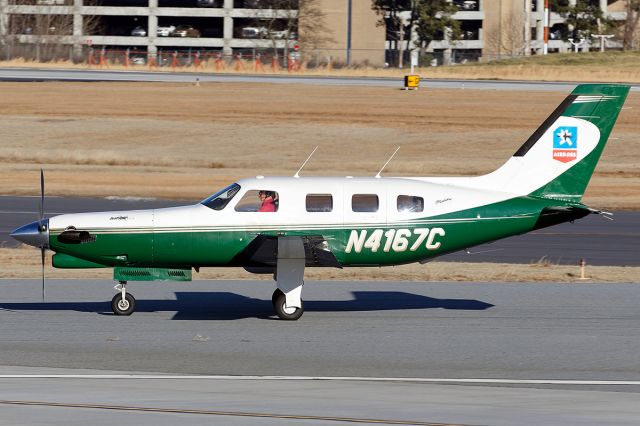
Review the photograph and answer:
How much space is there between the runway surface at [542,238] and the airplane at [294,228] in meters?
7.40

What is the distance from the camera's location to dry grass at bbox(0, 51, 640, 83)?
3013 inches

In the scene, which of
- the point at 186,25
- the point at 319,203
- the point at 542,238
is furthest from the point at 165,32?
the point at 319,203

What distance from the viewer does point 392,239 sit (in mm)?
16344

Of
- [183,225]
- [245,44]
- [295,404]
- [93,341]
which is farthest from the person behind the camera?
[245,44]

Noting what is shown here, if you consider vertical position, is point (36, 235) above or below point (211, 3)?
below

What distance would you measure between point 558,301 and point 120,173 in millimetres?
25172

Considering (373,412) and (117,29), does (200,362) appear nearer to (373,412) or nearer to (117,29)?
(373,412)

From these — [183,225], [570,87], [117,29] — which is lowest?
[183,225]

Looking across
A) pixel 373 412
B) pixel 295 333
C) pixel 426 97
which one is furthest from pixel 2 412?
pixel 426 97

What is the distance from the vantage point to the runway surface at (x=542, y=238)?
24.4m

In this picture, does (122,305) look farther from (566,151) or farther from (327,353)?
(566,151)

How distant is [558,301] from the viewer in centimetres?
1839

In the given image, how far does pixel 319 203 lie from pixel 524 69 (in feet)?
220

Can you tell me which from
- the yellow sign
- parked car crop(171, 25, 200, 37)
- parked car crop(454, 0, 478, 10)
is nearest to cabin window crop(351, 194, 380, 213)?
the yellow sign
